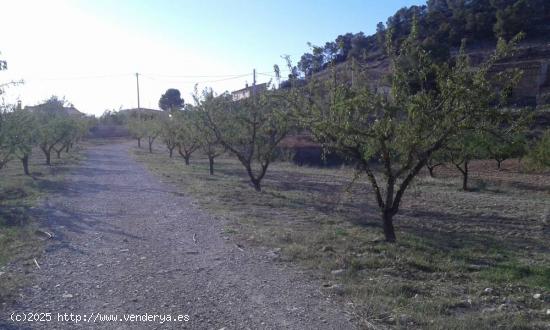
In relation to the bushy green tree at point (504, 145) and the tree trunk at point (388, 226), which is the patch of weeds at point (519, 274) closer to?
the bushy green tree at point (504, 145)

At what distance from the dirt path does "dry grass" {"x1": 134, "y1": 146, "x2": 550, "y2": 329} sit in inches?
20.8

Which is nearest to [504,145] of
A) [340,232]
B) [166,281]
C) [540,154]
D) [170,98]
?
[540,154]

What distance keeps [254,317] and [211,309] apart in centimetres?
53

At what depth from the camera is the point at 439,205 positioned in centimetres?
1608

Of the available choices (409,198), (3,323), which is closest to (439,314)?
(3,323)

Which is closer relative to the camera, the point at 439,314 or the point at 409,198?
the point at 439,314

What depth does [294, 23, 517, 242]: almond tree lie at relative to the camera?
7.79 metres

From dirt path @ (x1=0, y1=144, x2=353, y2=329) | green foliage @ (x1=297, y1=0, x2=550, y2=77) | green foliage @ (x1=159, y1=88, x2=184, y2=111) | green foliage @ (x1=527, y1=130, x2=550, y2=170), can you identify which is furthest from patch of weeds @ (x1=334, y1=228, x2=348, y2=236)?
green foliage @ (x1=159, y1=88, x2=184, y2=111)

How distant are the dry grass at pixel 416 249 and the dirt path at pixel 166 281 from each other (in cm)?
53

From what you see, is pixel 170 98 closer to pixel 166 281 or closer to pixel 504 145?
pixel 504 145

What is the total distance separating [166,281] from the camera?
6.49 m

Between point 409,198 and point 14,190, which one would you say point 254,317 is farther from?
point 14,190

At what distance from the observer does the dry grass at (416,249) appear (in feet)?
18.1

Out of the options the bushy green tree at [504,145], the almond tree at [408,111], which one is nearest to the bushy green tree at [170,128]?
the bushy green tree at [504,145]
